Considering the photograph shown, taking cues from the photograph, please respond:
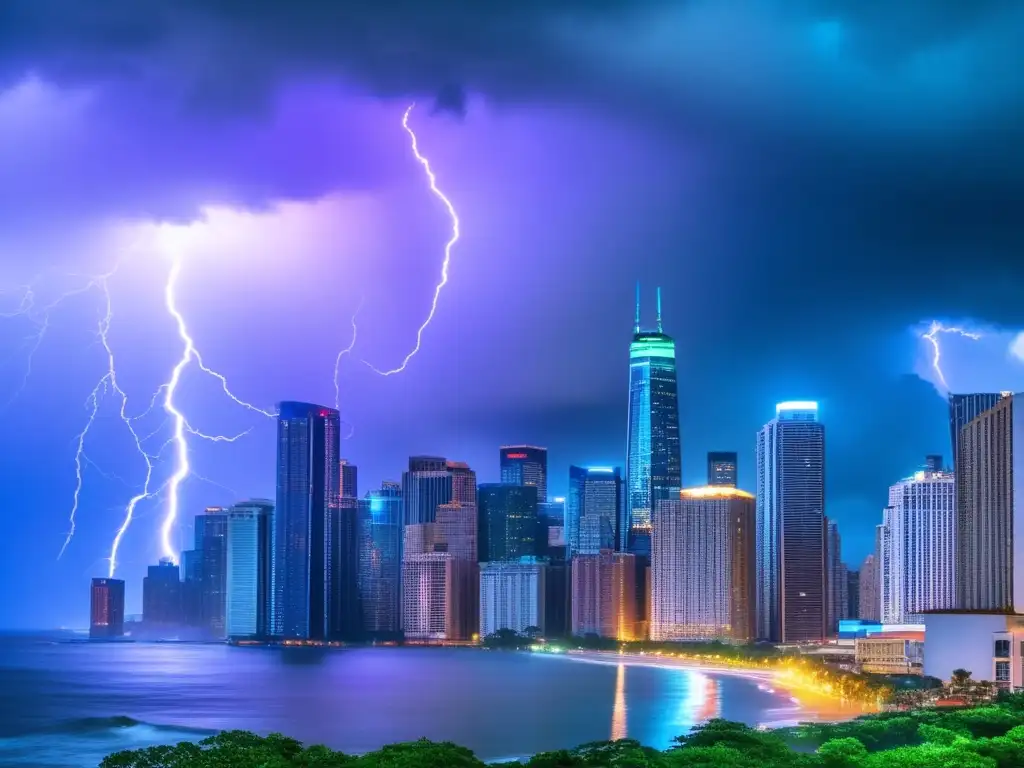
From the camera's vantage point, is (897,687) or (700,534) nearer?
(897,687)

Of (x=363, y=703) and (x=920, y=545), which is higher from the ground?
(x=920, y=545)

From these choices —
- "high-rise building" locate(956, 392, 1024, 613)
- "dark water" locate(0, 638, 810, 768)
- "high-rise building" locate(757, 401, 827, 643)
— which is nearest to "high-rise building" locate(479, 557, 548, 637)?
"high-rise building" locate(757, 401, 827, 643)

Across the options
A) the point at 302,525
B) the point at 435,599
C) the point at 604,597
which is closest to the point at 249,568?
the point at 302,525

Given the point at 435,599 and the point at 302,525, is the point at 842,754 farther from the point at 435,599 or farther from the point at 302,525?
the point at 435,599

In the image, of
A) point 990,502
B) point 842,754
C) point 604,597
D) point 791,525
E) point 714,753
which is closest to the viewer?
point 714,753

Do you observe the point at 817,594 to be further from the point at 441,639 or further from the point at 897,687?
the point at 897,687

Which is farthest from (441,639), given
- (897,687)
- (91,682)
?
(897,687)

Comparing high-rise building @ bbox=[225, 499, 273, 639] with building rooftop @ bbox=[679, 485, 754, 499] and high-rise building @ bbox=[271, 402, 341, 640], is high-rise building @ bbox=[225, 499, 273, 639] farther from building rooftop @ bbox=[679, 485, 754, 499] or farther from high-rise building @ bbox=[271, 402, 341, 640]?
building rooftop @ bbox=[679, 485, 754, 499]
